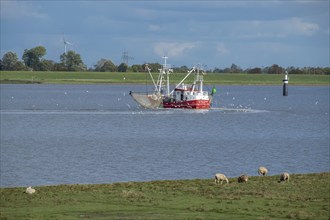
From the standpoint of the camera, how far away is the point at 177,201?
27.0 meters

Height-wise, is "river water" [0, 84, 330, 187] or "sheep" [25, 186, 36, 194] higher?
"sheep" [25, 186, 36, 194]

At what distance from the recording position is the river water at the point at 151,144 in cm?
4209

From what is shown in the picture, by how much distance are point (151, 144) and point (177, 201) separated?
34.1 m

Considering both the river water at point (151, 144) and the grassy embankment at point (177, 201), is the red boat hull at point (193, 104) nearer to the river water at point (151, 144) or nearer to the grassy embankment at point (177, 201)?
the river water at point (151, 144)

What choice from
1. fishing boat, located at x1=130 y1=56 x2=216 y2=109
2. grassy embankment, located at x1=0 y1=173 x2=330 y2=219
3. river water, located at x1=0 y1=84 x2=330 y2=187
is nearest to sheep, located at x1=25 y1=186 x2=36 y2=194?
grassy embankment, located at x1=0 y1=173 x2=330 y2=219

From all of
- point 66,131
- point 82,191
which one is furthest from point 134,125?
point 82,191

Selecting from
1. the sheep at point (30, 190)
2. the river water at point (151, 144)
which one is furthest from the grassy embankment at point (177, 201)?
the river water at point (151, 144)

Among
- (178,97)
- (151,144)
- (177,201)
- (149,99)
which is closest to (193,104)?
(178,97)

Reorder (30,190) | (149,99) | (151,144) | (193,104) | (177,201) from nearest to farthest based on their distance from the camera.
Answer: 1. (177,201)
2. (30,190)
3. (151,144)
4. (193,104)
5. (149,99)

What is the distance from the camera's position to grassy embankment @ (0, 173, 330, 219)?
80.7 feet

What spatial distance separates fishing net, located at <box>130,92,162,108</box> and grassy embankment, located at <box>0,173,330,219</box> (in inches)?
3030

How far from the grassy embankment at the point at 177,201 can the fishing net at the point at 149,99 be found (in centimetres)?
7695

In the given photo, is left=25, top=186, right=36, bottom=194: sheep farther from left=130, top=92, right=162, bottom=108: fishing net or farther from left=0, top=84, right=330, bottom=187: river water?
left=130, top=92, right=162, bottom=108: fishing net

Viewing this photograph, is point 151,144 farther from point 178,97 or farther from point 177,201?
point 178,97
